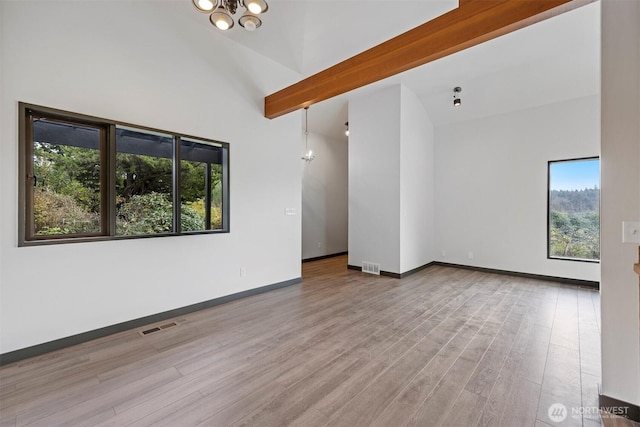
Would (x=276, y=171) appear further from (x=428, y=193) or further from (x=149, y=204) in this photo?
(x=428, y=193)

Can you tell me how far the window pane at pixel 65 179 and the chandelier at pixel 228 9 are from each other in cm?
167

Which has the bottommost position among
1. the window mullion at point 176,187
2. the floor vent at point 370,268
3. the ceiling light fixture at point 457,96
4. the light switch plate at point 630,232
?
the floor vent at point 370,268

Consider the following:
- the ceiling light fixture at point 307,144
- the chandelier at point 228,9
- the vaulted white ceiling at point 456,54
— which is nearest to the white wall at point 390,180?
the vaulted white ceiling at point 456,54

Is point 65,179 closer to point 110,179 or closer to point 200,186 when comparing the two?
point 110,179

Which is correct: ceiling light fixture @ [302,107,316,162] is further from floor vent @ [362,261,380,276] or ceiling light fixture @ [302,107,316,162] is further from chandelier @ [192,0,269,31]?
chandelier @ [192,0,269,31]

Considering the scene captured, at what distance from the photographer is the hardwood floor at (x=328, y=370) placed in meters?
1.74

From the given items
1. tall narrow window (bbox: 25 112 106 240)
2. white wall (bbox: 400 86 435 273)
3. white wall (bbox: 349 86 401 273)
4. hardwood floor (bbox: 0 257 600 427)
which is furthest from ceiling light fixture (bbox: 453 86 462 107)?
tall narrow window (bbox: 25 112 106 240)

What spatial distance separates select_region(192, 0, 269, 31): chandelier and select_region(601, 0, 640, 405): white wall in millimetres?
2478

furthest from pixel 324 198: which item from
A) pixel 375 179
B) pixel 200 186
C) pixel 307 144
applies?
pixel 200 186

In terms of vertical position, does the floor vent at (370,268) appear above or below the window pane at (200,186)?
below

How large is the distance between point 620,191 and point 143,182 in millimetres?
4201

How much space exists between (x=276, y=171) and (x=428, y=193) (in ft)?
11.6

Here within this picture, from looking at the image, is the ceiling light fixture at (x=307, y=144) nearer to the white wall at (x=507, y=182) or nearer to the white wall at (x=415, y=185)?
the white wall at (x=415, y=185)

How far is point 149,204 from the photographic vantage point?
126 inches
